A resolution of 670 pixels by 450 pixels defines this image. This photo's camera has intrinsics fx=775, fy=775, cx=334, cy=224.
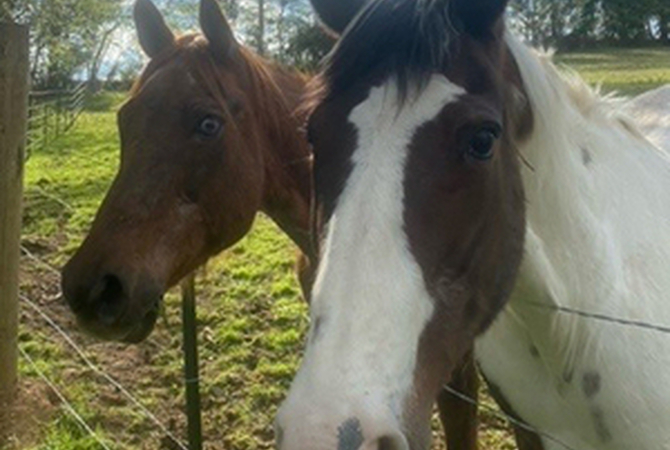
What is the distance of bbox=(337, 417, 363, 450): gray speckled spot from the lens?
4.25 ft

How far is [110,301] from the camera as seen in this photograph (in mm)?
2891

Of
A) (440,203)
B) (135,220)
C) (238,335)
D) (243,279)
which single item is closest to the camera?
(440,203)

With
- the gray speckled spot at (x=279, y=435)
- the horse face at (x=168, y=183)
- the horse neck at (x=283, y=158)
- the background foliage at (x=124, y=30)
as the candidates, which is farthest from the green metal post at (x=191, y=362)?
the background foliage at (x=124, y=30)

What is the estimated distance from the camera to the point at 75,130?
64.6 feet

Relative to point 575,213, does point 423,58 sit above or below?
above

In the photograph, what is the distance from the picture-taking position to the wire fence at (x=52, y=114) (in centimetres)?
1680

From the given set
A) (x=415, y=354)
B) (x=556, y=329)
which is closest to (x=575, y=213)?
(x=556, y=329)

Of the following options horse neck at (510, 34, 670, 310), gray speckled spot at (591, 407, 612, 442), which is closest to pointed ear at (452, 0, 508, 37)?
horse neck at (510, 34, 670, 310)

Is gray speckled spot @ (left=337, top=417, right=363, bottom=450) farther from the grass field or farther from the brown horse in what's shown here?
the grass field

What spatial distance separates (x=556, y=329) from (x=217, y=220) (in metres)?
1.65

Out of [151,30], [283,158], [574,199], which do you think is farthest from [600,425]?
[151,30]

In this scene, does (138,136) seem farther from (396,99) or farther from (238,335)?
(238,335)

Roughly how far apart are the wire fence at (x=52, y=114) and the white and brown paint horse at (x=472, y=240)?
14.4 m

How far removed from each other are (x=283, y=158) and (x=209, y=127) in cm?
59
